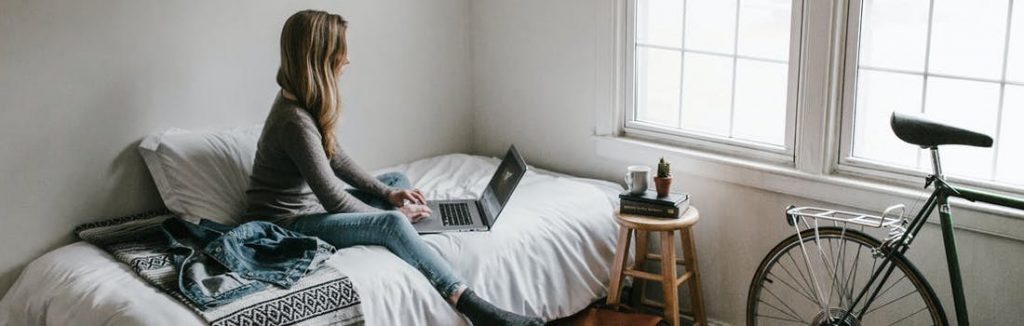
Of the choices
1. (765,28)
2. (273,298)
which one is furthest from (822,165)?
(273,298)

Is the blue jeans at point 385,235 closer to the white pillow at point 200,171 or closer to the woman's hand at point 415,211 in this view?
the woman's hand at point 415,211

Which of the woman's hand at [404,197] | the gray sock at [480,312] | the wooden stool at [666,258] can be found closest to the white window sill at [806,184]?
the wooden stool at [666,258]

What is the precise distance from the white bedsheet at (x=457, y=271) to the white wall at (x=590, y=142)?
0.24 m

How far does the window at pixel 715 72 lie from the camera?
3.35 m

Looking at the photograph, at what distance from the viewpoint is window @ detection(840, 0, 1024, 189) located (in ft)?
9.33

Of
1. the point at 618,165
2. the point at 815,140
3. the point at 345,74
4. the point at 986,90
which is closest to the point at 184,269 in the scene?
the point at 345,74

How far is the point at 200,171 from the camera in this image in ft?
10.7

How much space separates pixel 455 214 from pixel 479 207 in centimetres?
11

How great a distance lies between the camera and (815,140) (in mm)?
3240

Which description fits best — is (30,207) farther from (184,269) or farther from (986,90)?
(986,90)

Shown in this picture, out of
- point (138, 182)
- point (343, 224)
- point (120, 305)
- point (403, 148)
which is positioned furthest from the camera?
point (403, 148)

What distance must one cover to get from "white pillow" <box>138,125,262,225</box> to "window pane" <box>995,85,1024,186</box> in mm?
2321

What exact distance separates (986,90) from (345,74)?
2.19 metres

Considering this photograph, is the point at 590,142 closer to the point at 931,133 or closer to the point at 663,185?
the point at 663,185
